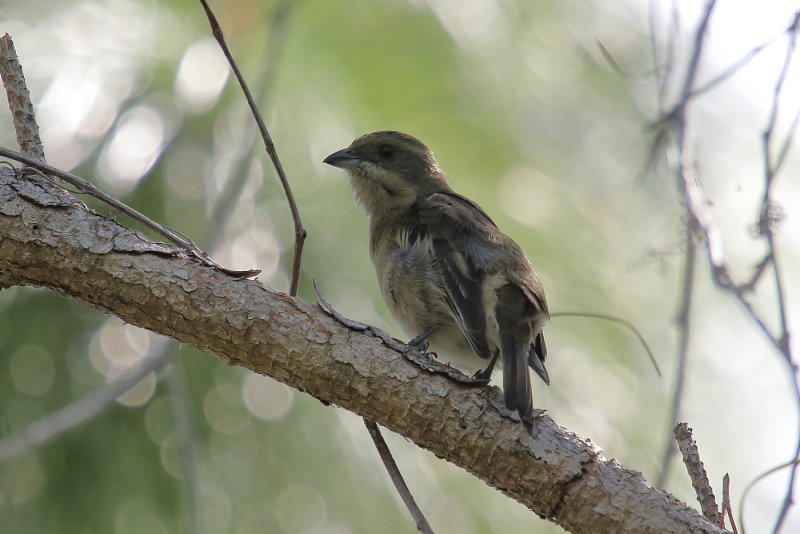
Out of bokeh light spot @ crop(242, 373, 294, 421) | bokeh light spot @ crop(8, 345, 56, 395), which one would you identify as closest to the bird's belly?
bokeh light spot @ crop(242, 373, 294, 421)

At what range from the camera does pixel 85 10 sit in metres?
2.96

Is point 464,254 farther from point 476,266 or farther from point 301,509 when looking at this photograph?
point 301,509

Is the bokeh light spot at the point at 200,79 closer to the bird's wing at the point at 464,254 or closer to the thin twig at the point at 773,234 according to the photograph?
the bird's wing at the point at 464,254

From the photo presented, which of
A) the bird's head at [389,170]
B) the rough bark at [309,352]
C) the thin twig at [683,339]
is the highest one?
the bird's head at [389,170]

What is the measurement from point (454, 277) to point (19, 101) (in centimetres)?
164

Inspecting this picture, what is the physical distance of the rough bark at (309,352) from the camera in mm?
2199

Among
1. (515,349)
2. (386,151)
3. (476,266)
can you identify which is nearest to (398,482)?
(515,349)

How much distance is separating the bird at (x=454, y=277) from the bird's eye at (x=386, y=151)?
0.49 ft

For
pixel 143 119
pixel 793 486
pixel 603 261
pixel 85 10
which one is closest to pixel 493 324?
pixel 603 261

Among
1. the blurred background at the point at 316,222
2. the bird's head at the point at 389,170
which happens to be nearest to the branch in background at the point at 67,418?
the blurred background at the point at 316,222

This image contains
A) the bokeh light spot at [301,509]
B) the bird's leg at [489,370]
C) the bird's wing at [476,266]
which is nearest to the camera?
the bokeh light spot at [301,509]

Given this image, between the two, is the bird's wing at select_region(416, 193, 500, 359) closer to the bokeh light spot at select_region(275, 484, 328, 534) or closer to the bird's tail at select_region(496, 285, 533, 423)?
the bird's tail at select_region(496, 285, 533, 423)

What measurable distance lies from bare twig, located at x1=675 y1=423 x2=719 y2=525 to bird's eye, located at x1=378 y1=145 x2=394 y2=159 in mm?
2191

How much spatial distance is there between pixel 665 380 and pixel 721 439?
32cm
